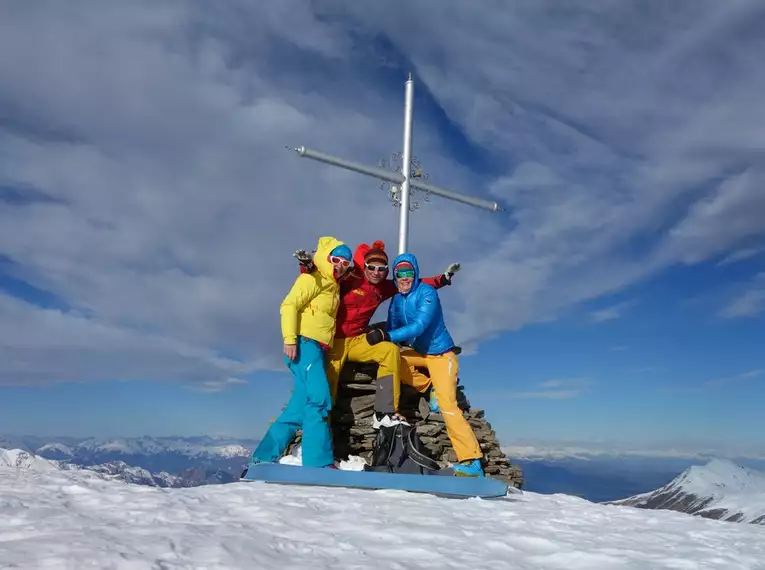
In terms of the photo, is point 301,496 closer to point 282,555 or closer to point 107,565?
point 282,555

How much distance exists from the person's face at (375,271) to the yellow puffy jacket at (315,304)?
684mm

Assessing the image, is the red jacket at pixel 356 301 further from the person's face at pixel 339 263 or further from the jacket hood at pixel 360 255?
the person's face at pixel 339 263

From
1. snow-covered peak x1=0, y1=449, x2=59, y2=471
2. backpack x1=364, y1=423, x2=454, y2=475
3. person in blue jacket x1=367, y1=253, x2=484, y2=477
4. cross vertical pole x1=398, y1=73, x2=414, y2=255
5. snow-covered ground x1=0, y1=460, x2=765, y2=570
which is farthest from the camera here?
cross vertical pole x1=398, y1=73, x2=414, y2=255

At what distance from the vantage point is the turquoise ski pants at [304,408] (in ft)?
27.1

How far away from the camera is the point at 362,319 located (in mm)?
9656

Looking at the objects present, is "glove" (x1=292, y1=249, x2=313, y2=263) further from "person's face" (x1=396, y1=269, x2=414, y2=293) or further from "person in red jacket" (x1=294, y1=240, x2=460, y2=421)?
"person's face" (x1=396, y1=269, x2=414, y2=293)

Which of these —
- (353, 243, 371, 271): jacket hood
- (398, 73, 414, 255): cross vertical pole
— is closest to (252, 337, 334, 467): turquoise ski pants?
(353, 243, 371, 271): jacket hood

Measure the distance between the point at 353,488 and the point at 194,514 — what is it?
3198mm

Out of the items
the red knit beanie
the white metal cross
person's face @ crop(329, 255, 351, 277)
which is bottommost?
person's face @ crop(329, 255, 351, 277)

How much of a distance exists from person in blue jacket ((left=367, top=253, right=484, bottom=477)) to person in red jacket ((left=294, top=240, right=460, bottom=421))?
0.28 metres

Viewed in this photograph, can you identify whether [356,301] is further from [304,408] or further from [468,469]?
[468,469]

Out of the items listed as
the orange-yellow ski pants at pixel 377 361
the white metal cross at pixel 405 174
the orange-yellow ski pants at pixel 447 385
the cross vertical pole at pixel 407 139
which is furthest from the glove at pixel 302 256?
the cross vertical pole at pixel 407 139

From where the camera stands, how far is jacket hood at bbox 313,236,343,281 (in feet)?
29.1

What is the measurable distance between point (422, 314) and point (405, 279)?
70 centimetres
